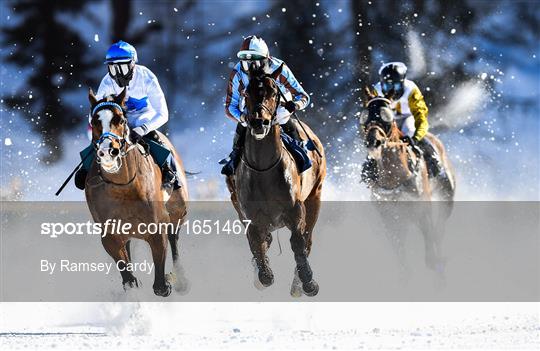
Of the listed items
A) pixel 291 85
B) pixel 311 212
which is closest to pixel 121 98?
pixel 291 85

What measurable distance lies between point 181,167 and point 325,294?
2137mm

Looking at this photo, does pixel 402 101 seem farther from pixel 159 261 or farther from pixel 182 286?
pixel 159 261

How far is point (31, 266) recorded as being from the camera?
1362 centimetres

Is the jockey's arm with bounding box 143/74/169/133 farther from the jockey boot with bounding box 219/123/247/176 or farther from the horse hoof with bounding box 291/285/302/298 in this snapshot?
the horse hoof with bounding box 291/285/302/298

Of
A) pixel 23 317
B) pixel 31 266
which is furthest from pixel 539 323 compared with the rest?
pixel 31 266

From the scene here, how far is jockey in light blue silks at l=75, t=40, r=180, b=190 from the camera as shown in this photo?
9.73 meters

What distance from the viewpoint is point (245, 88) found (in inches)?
357

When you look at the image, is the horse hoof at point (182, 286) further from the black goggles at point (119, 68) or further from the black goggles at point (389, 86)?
the black goggles at point (389, 86)

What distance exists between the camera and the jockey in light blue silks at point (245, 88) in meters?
9.30

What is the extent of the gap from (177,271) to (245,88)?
8.45ft

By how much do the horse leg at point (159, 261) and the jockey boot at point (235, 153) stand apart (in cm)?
89

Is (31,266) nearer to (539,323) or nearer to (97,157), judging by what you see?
(97,157)

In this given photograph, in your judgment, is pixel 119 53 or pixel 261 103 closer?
pixel 261 103

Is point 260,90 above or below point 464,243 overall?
below
